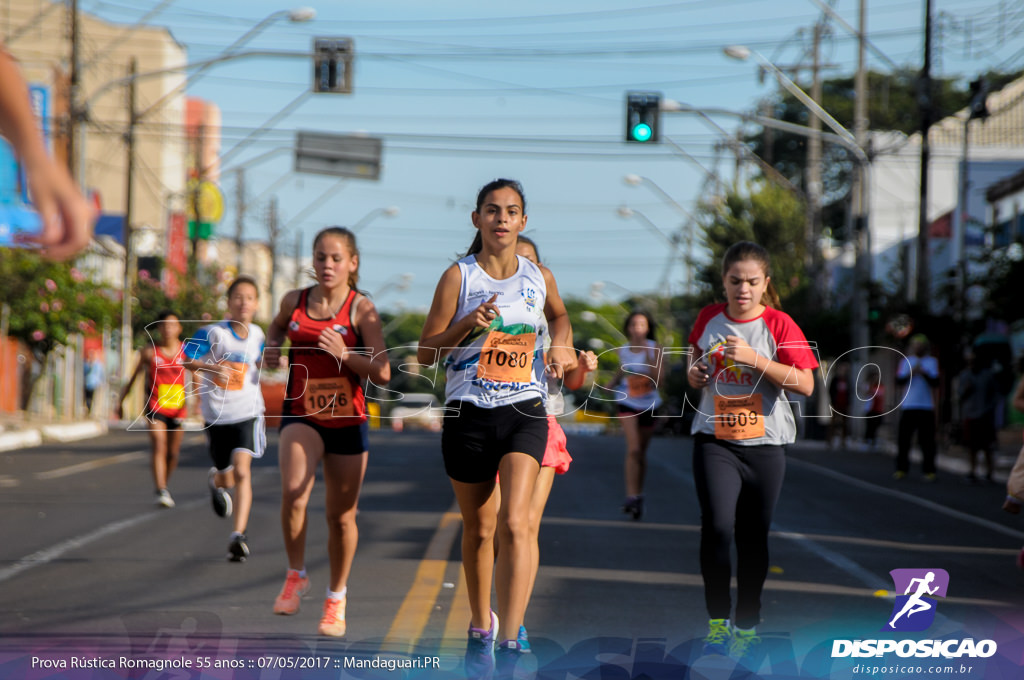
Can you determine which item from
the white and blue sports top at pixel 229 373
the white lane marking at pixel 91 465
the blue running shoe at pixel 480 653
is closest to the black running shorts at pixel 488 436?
the blue running shoe at pixel 480 653

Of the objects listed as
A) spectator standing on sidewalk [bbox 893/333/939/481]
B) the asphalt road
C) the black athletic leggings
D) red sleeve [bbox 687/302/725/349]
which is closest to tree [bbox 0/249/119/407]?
the asphalt road

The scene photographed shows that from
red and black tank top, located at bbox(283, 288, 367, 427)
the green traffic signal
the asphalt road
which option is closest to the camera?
the asphalt road

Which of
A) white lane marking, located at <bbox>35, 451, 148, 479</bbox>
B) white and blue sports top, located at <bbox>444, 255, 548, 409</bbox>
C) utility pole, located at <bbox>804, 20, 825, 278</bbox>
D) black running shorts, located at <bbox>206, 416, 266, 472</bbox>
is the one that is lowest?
white lane marking, located at <bbox>35, 451, 148, 479</bbox>

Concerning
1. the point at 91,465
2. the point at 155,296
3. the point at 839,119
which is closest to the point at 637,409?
the point at 91,465

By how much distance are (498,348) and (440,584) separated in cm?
335

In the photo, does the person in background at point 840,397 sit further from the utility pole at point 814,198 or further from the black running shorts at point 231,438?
the black running shorts at point 231,438

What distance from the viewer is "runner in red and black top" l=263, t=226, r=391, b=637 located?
687 centimetres

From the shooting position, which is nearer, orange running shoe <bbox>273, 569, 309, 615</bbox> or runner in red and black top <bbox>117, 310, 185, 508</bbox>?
orange running shoe <bbox>273, 569, 309, 615</bbox>

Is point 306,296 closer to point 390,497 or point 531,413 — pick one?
point 531,413

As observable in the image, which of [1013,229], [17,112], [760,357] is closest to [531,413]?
[760,357]

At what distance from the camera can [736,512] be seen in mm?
6594

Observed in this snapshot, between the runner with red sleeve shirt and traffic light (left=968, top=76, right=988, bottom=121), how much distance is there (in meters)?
22.4

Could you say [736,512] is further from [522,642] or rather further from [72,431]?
[72,431]

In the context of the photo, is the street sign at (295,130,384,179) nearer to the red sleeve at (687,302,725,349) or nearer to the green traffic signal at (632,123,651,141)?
the green traffic signal at (632,123,651,141)
